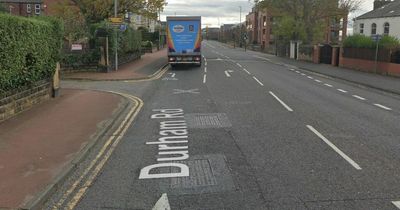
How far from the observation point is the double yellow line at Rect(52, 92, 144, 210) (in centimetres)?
Result: 596

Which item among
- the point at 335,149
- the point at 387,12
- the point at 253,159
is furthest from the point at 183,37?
the point at 387,12

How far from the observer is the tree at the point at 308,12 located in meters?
46.3

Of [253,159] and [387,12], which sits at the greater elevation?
[387,12]

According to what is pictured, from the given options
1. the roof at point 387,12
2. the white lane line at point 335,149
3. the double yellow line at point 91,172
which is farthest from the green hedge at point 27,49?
the roof at point 387,12

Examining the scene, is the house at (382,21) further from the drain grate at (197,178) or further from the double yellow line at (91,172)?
the drain grate at (197,178)

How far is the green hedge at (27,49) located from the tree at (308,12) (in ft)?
116

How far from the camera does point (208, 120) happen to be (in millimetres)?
11898

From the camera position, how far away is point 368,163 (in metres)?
7.63

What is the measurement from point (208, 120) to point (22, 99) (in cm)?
523

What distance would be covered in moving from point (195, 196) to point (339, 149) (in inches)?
145

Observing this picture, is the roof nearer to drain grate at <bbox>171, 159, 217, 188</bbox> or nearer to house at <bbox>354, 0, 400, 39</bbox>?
house at <bbox>354, 0, 400, 39</bbox>

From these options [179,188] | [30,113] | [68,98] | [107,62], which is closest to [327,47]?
[107,62]

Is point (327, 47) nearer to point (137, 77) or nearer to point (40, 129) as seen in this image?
point (137, 77)

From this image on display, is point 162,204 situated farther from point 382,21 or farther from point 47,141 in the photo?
point 382,21
